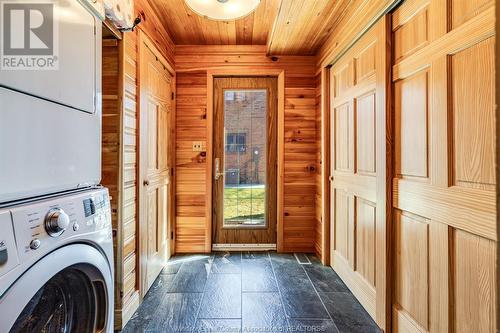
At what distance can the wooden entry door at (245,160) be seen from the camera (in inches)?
120

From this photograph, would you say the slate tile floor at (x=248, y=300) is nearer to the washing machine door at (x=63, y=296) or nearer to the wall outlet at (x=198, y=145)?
the washing machine door at (x=63, y=296)

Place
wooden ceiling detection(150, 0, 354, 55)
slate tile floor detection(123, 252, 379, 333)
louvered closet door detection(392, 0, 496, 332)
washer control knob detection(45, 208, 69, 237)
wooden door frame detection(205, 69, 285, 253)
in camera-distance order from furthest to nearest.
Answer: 1. wooden door frame detection(205, 69, 285, 253)
2. wooden ceiling detection(150, 0, 354, 55)
3. slate tile floor detection(123, 252, 379, 333)
4. louvered closet door detection(392, 0, 496, 332)
5. washer control knob detection(45, 208, 69, 237)

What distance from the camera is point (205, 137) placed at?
9.78 ft

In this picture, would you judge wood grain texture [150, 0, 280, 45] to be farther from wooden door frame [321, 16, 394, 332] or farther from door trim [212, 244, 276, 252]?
door trim [212, 244, 276, 252]

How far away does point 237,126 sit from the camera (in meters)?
3.06

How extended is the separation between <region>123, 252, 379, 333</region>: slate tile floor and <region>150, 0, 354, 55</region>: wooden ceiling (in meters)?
2.21

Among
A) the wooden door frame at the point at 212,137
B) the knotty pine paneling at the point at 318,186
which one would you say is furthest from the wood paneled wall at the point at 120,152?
the knotty pine paneling at the point at 318,186

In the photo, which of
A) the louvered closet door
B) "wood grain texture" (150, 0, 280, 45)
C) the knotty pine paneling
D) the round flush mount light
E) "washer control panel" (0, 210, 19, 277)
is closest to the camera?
"washer control panel" (0, 210, 19, 277)

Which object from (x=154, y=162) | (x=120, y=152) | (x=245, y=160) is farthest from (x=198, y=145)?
(x=120, y=152)

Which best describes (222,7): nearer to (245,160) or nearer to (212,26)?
(212,26)

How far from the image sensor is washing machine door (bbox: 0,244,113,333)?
646 mm

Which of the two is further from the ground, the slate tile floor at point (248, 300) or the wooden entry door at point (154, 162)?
the wooden entry door at point (154, 162)

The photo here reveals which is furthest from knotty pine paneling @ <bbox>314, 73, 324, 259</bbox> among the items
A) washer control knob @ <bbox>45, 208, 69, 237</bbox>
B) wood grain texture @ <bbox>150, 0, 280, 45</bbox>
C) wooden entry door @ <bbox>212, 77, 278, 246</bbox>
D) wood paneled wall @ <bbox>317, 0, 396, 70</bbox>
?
washer control knob @ <bbox>45, 208, 69, 237</bbox>

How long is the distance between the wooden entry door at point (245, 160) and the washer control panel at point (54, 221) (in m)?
2.09
